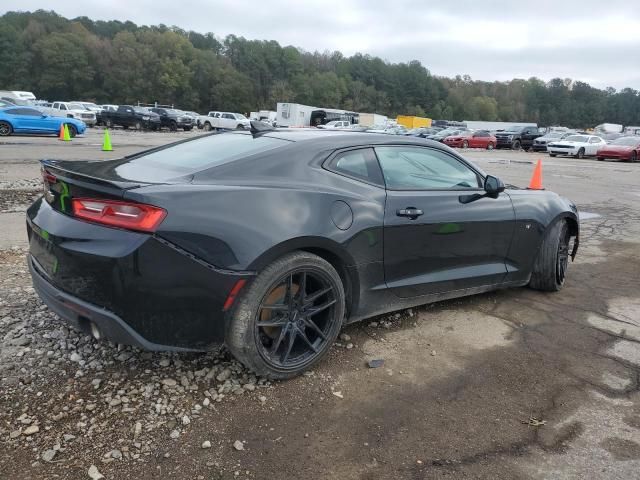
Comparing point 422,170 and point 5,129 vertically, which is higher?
point 422,170

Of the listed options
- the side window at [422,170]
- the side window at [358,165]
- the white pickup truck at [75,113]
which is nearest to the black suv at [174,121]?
the white pickup truck at [75,113]

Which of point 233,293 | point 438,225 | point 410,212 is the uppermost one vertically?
point 410,212

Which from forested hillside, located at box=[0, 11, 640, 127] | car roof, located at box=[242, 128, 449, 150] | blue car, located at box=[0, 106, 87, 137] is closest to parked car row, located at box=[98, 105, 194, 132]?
blue car, located at box=[0, 106, 87, 137]

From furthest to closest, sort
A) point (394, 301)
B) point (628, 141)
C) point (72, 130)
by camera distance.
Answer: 1. point (628, 141)
2. point (72, 130)
3. point (394, 301)

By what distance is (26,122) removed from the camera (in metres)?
21.4

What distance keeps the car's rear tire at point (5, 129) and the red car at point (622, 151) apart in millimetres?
29611

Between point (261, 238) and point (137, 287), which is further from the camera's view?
point (261, 238)

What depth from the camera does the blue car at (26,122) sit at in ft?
68.7

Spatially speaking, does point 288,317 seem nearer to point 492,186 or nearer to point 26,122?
point 492,186

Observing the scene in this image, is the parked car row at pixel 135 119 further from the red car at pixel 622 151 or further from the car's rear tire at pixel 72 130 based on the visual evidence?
the red car at pixel 622 151

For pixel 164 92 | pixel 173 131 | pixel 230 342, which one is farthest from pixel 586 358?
pixel 164 92

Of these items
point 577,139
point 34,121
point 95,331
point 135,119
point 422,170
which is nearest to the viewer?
point 95,331

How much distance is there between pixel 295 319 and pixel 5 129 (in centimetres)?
2268

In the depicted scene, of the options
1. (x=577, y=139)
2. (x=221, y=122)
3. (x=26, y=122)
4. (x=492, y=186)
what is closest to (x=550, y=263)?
(x=492, y=186)
